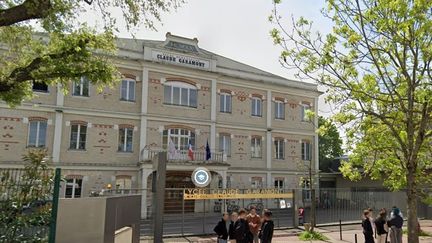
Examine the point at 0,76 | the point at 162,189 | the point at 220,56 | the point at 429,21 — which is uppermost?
the point at 220,56

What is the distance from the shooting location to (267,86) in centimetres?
3203

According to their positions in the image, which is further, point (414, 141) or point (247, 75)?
point (247, 75)

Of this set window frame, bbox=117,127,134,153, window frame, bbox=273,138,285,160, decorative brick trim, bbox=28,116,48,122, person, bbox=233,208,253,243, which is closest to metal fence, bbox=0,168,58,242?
person, bbox=233,208,253,243

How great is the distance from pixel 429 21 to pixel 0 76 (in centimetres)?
1028

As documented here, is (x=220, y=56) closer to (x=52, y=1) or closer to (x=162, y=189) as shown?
(x=162, y=189)

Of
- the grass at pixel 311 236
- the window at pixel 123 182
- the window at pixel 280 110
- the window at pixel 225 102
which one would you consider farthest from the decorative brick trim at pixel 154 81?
the grass at pixel 311 236

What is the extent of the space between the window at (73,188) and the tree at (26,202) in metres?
18.2

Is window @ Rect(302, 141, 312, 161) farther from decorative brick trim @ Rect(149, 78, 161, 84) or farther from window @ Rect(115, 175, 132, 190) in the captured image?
window @ Rect(115, 175, 132, 190)

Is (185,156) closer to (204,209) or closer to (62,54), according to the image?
(204,209)

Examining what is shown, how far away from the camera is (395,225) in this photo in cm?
1366

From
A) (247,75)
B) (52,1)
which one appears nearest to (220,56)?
(247,75)

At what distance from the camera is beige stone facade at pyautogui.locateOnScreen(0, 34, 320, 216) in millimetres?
23984

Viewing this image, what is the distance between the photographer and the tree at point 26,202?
6375 mm

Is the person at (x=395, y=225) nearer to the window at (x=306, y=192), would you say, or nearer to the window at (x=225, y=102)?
the window at (x=306, y=192)
